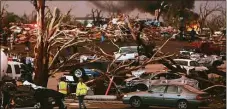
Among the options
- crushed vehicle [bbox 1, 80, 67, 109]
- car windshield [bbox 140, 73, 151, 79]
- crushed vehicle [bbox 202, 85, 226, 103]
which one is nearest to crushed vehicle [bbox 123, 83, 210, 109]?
crushed vehicle [bbox 202, 85, 226, 103]

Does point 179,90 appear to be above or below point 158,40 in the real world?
below

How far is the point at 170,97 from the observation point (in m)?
17.7

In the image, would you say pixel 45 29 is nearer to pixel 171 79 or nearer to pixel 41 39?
pixel 41 39

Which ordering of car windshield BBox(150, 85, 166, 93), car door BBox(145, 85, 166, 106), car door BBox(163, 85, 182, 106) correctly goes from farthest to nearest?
car windshield BBox(150, 85, 166, 93), car door BBox(145, 85, 166, 106), car door BBox(163, 85, 182, 106)

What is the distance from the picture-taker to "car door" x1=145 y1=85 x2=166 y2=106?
58.7ft

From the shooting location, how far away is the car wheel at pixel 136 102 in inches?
720

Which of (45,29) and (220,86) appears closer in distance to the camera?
(220,86)

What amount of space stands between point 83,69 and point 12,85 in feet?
26.5

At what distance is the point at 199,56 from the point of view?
118 feet

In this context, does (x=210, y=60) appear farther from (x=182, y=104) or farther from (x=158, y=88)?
(x=182, y=104)

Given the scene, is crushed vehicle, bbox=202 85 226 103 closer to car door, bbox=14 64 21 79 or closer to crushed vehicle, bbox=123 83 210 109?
crushed vehicle, bbox=123 83 210 109

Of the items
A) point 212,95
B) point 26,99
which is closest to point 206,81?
point 212,95

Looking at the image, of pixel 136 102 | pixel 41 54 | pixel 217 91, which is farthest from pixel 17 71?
pixel 217 91

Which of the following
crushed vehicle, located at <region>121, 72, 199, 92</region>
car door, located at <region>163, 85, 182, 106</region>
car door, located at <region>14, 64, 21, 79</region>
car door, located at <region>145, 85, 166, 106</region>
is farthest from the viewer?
car door, located at <region>14, 64, 21, 79</region>
